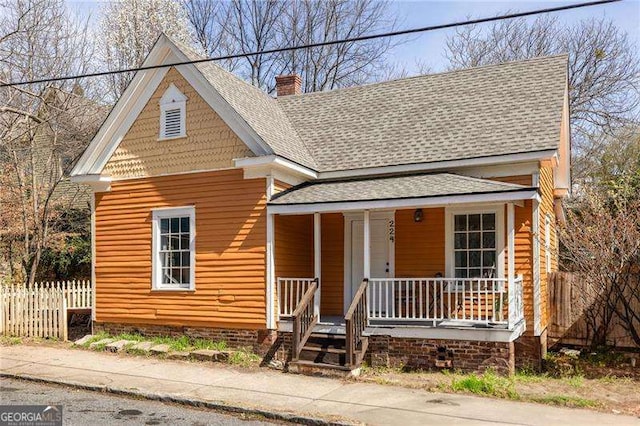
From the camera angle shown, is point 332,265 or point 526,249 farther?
point 332,265

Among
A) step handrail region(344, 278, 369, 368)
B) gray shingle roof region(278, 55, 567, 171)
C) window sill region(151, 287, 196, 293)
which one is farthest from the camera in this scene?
window sill region(151, 287, 196, 293)

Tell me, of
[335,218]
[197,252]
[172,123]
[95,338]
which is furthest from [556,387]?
[95,338]

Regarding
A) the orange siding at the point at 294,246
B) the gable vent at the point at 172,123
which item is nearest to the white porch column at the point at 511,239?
the orange siding at the point at 294,246

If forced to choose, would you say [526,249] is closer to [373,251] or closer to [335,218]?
[373,251]

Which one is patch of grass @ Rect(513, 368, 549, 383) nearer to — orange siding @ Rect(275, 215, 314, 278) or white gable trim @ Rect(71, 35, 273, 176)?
orange siding @ Rect(275, 215, 314, 278)

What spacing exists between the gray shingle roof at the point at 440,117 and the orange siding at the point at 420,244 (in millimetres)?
1218

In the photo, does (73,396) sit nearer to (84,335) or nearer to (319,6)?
(84,335)

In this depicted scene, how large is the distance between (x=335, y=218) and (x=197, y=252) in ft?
10.5

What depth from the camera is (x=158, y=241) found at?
13.6 metres

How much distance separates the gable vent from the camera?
13.6 meters

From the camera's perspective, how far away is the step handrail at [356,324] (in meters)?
10.5

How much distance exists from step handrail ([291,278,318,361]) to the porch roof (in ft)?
5.33

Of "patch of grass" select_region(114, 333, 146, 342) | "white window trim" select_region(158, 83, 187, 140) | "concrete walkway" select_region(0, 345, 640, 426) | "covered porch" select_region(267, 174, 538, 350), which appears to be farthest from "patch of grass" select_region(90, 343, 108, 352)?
"white window trim" select_region(158, 83, 187, 140)

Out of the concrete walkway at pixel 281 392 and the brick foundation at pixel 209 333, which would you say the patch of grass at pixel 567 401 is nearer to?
the concrete walkway at pixel 281 392
